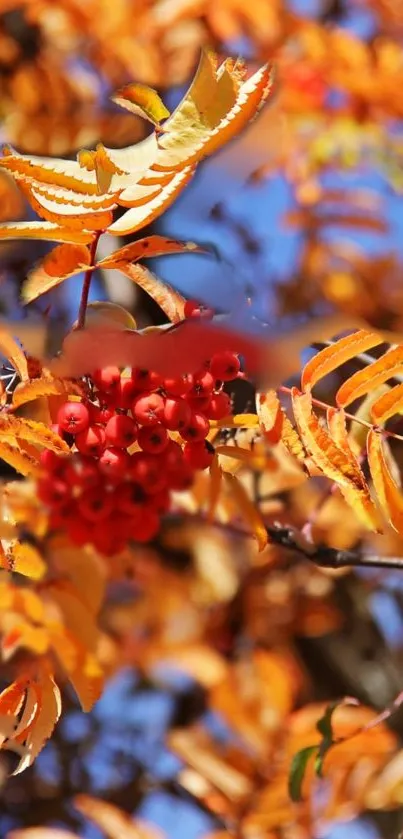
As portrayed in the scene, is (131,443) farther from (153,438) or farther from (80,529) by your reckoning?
(80,529)

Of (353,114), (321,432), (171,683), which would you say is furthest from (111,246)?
(353,114)

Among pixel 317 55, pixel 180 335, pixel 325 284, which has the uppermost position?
pixel 180 335

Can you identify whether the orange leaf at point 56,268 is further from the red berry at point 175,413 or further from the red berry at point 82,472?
the red berry at point 82,472

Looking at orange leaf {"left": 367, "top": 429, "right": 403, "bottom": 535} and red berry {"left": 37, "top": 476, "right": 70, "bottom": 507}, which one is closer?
orange leaf {"left": 367, "top": 429, "right": 403, "bottom": 535}

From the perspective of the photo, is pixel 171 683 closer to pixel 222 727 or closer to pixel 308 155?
pixel 222 727

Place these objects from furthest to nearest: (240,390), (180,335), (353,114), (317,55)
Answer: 1. (353,114)
2. (317,55)
3. (240,390)
4. (180,335)

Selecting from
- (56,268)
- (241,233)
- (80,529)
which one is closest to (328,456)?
(56,268)

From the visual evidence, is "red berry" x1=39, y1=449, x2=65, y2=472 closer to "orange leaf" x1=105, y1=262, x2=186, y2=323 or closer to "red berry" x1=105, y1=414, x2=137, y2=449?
"red berry" x1=105, y1=414, x2=137, y2=449

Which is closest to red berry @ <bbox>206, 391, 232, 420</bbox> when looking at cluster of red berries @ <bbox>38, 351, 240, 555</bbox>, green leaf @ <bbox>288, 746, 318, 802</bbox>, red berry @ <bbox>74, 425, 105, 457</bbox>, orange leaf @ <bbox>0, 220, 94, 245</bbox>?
cluster of red berries @ <bbox>38, 351, 240, 555</bbox>
